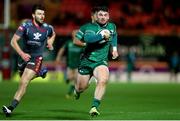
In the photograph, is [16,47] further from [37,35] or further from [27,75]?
[37,35]

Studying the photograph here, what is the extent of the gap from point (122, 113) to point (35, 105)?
10.6ft

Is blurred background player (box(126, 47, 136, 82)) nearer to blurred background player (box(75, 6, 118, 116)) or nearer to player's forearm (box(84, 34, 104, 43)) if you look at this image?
blurred background player (box(75, 6, 118, 116))

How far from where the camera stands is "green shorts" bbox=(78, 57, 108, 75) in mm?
12789

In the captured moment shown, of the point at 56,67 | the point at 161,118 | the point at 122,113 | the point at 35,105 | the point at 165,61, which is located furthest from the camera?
the point at 165,61

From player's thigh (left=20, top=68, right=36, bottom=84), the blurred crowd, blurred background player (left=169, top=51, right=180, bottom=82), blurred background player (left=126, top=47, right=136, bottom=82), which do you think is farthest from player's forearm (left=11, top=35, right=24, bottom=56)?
the blurred crowd

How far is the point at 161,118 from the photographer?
40.2ft

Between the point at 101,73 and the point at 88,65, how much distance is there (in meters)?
0.54

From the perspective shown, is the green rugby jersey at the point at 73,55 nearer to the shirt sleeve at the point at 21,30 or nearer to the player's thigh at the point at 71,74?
the player's thigh at the point at 71,74

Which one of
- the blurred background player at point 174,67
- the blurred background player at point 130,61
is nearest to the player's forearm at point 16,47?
the blurred background player at point 130,61

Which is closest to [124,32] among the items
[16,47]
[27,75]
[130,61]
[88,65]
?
[130,61]

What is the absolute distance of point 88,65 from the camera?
1295 centimetres

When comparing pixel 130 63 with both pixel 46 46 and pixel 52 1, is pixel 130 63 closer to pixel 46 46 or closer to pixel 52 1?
pixel 52 1

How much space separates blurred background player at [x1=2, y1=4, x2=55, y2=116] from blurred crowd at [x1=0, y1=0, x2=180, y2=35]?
2409 cm

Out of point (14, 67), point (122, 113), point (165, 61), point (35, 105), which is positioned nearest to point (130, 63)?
point (165, 61)
